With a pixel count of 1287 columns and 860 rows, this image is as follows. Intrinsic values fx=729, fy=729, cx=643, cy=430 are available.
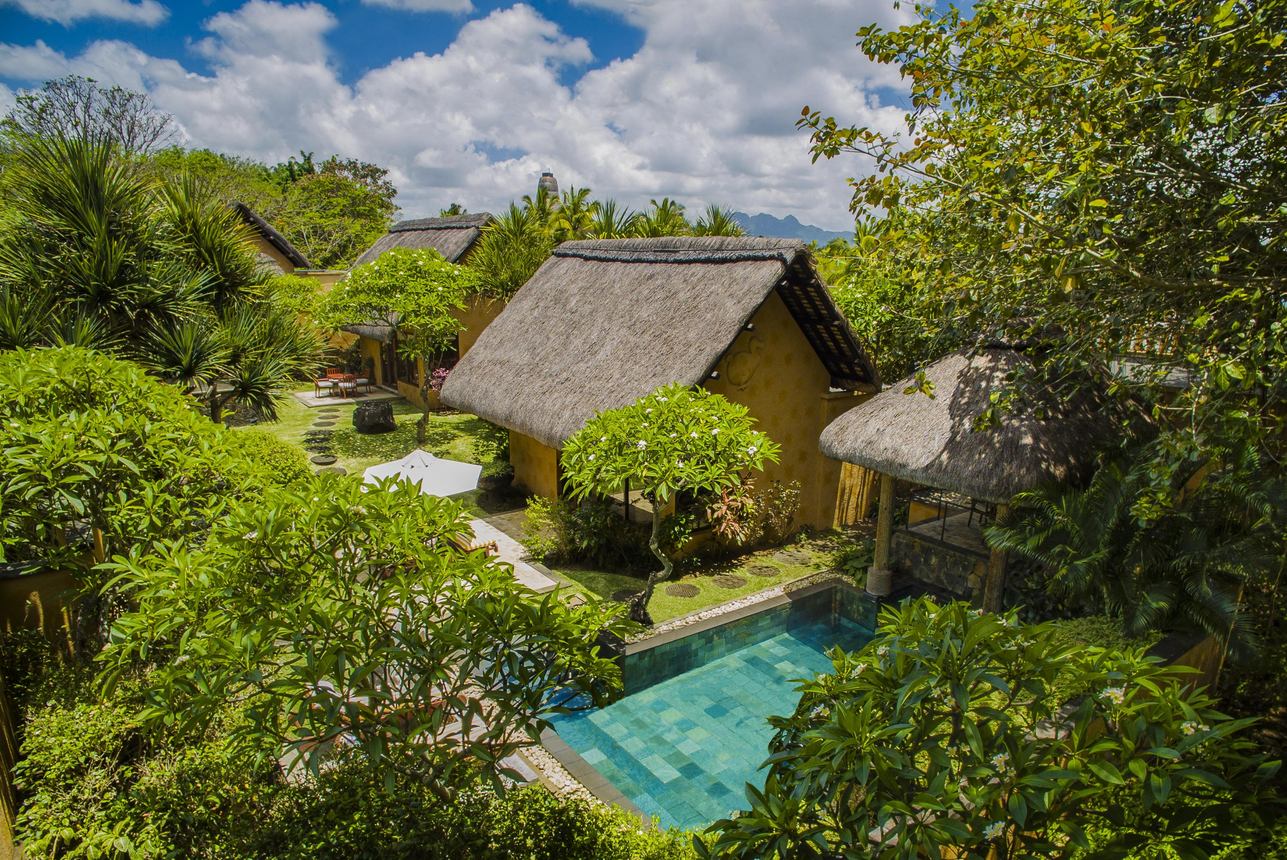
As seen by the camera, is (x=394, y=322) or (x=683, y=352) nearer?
(x=683, y=352)

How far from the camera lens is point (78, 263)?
26.9 feet

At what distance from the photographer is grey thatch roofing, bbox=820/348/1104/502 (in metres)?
8.53

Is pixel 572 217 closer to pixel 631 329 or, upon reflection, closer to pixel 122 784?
pixel 631 329

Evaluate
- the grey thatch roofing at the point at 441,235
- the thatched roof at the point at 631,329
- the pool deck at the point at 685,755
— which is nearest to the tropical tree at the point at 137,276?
the thatched roof at the point at 631,329

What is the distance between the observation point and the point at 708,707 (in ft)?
26.9

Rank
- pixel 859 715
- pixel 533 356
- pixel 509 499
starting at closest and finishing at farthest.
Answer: pixel 859 715 → pixel 533 356 → pixel 509 499

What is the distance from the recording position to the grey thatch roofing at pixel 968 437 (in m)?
8.53

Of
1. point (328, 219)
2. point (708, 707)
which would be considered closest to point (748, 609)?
point (708, 707)

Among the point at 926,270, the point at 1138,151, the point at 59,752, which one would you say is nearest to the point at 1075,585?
the point at 926,270

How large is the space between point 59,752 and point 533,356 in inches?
367

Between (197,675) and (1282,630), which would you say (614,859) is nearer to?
(197,675)

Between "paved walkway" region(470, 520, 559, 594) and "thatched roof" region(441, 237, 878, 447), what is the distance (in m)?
1.87

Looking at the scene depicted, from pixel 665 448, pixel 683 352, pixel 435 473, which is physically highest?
pixel 683 352

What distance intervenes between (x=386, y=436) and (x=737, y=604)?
38.5 ft
